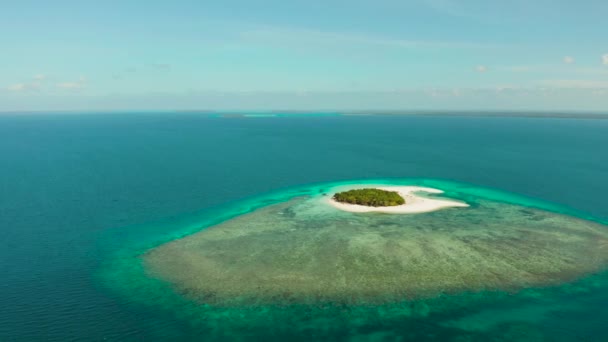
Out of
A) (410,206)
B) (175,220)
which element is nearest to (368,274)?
(410,206)

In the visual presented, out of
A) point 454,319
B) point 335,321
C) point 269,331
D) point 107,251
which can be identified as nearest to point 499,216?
point 454,319

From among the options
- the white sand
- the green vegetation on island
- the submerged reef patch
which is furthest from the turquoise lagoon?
the green vegetation on island

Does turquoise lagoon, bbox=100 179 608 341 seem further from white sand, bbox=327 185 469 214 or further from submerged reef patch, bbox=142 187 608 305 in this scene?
white sand, bbox=327 185 469 214

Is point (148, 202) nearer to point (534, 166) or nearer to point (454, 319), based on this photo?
point (454, 319)

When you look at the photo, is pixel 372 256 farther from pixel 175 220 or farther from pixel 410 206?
pixel 175 220

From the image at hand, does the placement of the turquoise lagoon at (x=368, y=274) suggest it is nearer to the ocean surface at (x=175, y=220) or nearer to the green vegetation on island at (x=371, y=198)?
the ocean surface at (x=175, y=220)

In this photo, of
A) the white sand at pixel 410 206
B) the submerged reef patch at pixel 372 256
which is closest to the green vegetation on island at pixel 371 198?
the white sand at pixel 410 206
